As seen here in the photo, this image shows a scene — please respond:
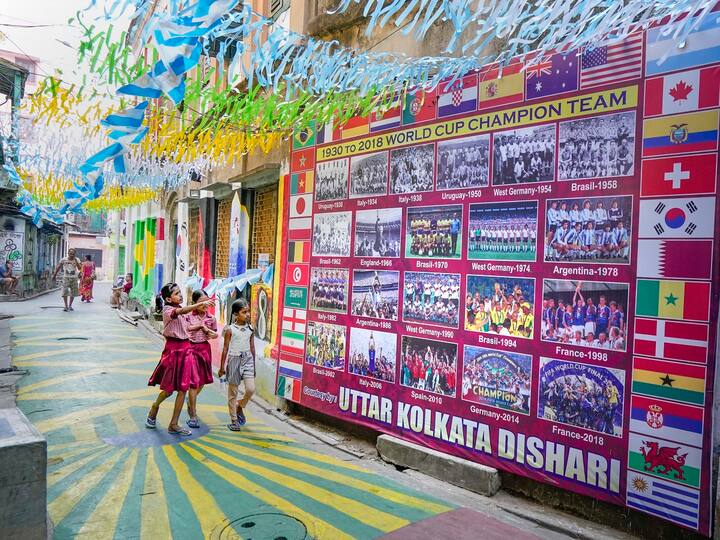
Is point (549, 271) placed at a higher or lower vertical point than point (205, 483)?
higher

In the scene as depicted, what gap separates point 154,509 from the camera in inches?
163

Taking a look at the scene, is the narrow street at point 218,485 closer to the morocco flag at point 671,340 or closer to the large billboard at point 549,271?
the large billboard at point 549,271

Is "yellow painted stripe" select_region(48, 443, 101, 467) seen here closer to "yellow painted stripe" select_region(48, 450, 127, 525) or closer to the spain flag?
"yellow painted stripe" select_region(48, 450, 127, 525)

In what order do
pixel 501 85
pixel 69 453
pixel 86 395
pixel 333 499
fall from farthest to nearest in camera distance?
1. pixel 86 395
2. pixel 69 453
3. pixel 501 85
4. pixel 333 499

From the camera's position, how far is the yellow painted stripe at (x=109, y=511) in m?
3.75

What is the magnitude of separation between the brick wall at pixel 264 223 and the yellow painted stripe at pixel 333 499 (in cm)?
408

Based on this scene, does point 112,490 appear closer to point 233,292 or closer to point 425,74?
point 425,74

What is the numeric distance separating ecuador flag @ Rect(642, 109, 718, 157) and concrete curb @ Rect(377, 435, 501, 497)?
3047 millimetres

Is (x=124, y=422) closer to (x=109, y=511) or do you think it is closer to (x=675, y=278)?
(x=109, y=511)

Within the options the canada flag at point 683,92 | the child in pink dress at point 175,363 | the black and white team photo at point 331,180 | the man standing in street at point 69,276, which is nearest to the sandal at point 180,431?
the child in pink dress at point 175,363

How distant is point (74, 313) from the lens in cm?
1672

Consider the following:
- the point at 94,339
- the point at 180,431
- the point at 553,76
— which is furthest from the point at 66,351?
the point at 553,76

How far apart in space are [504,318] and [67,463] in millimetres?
4428

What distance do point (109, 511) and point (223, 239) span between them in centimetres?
750
